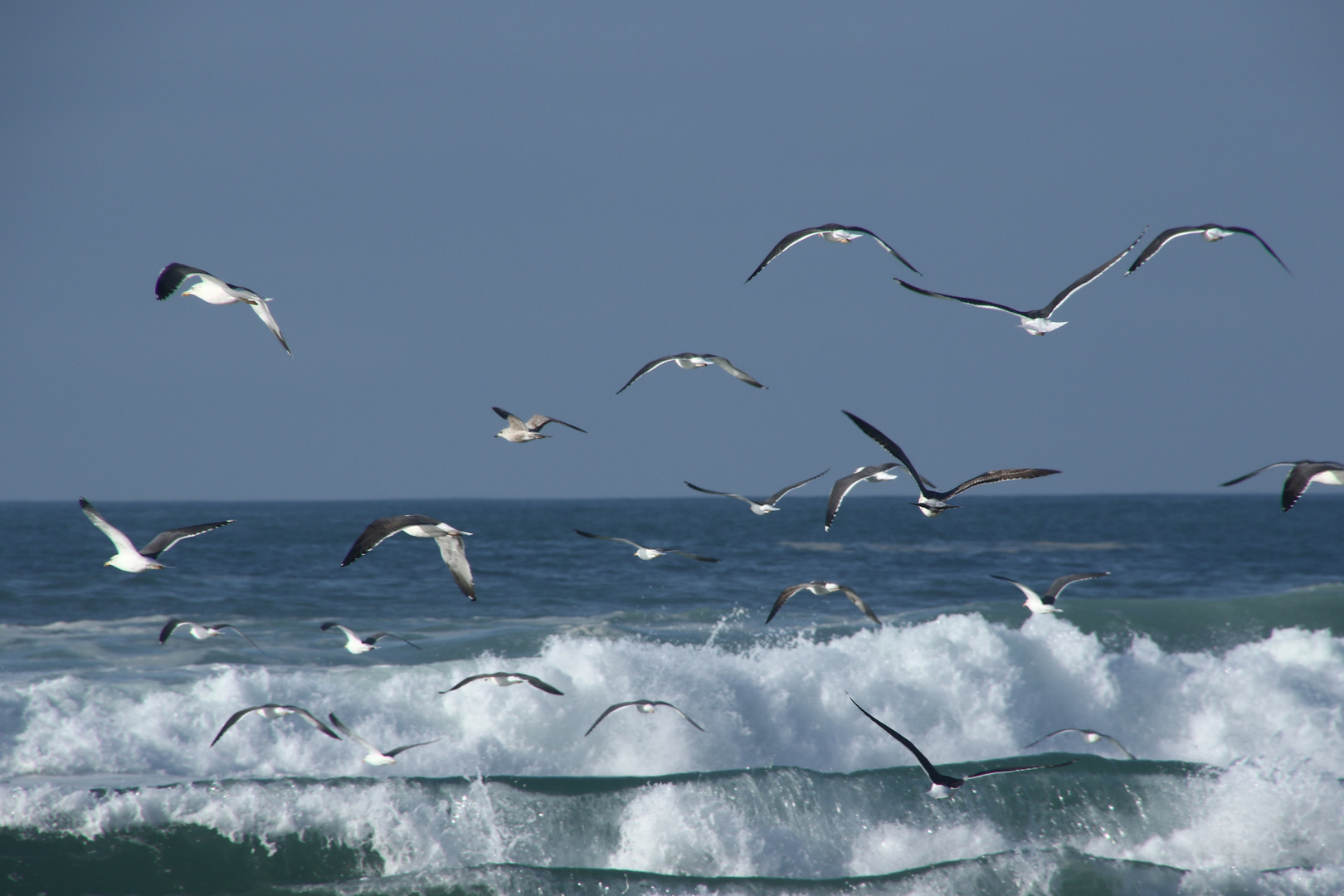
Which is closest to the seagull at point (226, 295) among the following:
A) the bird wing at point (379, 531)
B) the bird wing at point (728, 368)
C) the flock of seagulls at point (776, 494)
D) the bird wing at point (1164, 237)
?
Result: the flock of seagulls at point (776, 494)

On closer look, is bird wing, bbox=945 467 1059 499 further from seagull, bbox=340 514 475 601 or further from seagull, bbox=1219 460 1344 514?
seagull, bbox=340 514 475 601

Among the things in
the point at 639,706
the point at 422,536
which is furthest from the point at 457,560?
the point at 639,706

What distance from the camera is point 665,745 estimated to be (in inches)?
515

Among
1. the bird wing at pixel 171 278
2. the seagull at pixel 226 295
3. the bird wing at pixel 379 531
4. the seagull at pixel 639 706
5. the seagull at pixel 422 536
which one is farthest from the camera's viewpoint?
the seagull at pixel 639 706

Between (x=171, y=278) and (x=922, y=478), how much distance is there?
19.7 ft

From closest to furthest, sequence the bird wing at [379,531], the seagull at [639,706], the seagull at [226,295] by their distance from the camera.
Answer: the bird wing at [379,531] → the seagull at [226,295] → the seagull at [639,706]

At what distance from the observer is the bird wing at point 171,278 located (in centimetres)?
773

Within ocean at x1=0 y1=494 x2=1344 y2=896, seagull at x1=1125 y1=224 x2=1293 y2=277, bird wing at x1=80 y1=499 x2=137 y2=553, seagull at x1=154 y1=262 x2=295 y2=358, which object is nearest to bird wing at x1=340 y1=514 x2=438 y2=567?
seagull at x1=154 y1=262 x2=295 y2=358

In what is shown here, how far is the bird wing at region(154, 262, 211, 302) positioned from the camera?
7730mm

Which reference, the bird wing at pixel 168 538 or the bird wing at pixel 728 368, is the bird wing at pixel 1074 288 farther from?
the bird wing at pixel 168 538

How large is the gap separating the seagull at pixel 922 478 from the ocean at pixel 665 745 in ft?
12.4

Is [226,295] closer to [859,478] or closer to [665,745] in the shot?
[859,478]

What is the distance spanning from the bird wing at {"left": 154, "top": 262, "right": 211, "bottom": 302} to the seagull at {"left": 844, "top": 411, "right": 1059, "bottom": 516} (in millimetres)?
5187

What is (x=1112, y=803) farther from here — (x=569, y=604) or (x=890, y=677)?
(x=569, y=604)
